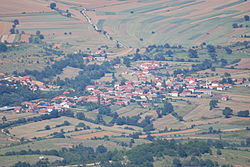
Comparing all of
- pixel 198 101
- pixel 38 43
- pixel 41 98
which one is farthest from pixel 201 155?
pixel 38 43

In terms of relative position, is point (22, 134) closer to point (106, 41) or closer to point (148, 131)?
point (148, 131)

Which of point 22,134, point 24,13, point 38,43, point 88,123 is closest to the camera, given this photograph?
point 22,134

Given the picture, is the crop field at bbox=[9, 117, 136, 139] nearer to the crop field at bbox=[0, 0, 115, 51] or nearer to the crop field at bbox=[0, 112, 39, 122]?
the crop field at bbox=[0, 112, 39, 122]

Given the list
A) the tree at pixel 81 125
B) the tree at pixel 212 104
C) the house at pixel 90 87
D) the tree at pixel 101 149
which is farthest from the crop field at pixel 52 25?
Answer: the tree at pixel 101 149

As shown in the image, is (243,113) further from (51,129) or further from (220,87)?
(51,129)

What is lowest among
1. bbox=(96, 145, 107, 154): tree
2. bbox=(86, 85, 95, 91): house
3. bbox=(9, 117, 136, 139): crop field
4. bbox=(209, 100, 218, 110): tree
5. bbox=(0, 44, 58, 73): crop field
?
bbox=(96, 145, 107, 154): tree

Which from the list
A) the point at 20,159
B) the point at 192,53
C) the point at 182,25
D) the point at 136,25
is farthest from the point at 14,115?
the point at 136,25

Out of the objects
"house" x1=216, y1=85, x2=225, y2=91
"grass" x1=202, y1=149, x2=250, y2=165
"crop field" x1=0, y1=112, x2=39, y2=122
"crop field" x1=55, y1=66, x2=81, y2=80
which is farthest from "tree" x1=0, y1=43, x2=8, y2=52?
"grass" x1=202, y1=149, x2=250, y2=165

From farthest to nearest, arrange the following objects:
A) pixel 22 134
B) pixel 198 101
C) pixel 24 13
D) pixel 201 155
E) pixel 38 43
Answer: pixel 24 13, pixel 38 43, pixel 198 101, pixel 22 134, pixel 201 155
